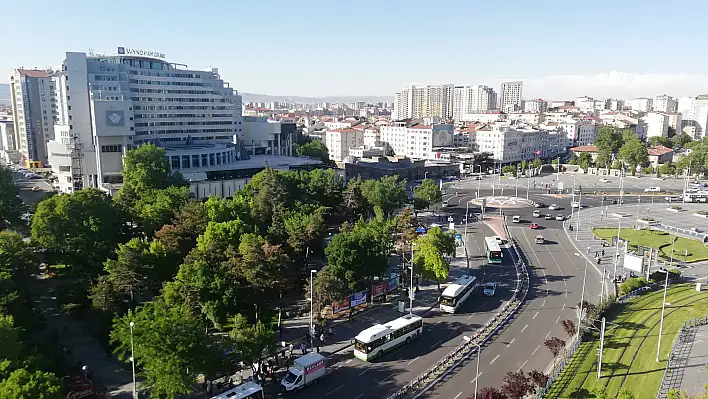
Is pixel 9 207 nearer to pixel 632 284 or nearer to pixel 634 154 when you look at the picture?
pixel 632 284

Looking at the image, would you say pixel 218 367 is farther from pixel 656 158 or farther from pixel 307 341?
pixel 656 158

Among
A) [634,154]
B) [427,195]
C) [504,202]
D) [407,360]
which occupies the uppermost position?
[634,154]

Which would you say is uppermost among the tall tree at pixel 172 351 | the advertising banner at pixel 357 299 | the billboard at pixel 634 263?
the tall tree at pixel 172 351

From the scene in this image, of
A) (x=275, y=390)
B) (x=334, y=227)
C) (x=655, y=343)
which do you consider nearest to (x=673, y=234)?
(x=655, y=343)

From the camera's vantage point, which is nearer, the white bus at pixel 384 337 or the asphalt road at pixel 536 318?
the asphalt road at pixel 536 318

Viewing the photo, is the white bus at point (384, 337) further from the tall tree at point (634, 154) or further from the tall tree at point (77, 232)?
the tall tree at point (634, 154)

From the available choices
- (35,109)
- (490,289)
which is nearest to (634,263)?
(490,289)

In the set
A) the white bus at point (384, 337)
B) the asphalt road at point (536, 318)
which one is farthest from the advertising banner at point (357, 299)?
the asphalt road at point (536, 318)
